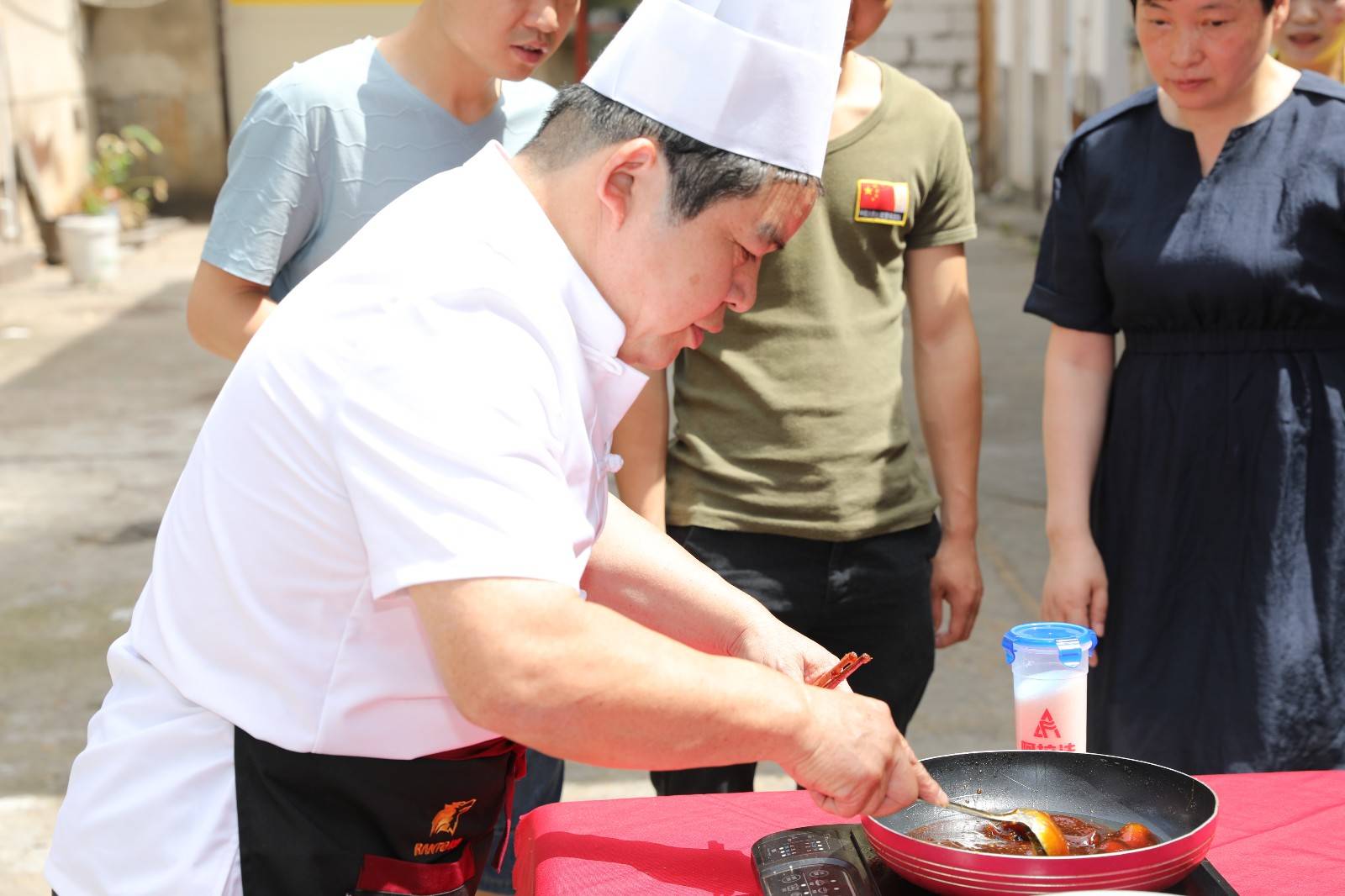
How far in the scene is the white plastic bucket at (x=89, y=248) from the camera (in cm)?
1041

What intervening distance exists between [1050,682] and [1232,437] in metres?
0.69

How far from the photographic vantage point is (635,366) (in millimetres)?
1421

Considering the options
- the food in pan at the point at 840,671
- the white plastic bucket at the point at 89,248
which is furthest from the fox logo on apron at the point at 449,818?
the white plastic bucket at the point at 89,248

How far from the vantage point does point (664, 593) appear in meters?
1.57

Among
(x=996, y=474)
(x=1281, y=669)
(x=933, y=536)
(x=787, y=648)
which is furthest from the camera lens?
(x=996, y=474)

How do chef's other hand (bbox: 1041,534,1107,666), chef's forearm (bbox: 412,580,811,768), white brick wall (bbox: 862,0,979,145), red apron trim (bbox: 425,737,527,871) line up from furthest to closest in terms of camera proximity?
1. white brick wall (bbox: 862,0,979,145)
2. chef's other hand (bbox: 1041,534,1107,666)
3. red apron trim (bbox: 425,737,527,871)
4. chef's forearm (bbox: 412,580,811,768)

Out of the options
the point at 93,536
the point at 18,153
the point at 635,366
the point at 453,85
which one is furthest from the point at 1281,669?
the point at 18,153

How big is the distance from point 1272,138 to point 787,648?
106 cm

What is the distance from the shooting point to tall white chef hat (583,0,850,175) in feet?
4.05

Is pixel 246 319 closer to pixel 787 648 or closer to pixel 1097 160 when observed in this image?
pixel 787 648

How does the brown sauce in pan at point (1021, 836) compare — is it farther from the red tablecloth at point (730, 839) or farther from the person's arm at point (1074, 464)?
the person's arm at point (1074, 464)

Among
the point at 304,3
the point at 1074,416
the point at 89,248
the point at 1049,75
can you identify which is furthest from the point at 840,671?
the point at 304,3

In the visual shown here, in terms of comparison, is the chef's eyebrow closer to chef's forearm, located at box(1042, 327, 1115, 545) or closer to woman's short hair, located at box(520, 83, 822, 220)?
woman's short hair, located at box(520, 83, 822, 220)

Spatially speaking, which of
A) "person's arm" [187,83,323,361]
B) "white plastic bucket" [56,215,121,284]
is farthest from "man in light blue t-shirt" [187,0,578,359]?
"white plastic bucket" [56,215,121,284]
